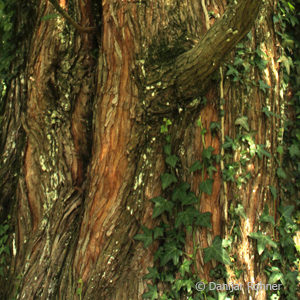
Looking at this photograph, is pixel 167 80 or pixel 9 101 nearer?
pixel 167 80

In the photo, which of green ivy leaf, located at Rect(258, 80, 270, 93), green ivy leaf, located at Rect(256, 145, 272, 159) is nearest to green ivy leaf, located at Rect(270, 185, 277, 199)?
green ivy leaf, located at Rect(256, 145, 272, 159)

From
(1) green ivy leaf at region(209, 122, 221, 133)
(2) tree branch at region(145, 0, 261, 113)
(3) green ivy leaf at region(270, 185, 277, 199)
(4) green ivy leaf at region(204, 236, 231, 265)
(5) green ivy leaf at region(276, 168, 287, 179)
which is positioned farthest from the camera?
(5) green ivy leaf at region(276, 168, 287, 179)

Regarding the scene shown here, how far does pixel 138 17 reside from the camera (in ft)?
7.66

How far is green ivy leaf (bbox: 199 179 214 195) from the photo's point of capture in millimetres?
2277

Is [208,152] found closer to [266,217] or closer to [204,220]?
[204,220]

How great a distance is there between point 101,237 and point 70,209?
35cm

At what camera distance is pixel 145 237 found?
232 cm

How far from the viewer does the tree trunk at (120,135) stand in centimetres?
230

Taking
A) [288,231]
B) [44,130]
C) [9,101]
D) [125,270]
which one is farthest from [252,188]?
[9,101]

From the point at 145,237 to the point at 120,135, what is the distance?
0.69m

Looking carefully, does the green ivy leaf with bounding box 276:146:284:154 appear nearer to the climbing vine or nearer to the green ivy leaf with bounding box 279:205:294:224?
the climbing vine

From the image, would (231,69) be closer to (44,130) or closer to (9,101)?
(44,130)

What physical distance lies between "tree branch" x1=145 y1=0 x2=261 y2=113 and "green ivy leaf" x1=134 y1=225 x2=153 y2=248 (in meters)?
0.78

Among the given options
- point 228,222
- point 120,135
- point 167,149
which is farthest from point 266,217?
point 120,135
